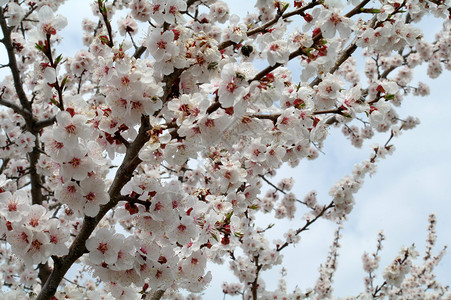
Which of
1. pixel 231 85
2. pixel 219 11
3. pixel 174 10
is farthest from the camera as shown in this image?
pixel 219 11

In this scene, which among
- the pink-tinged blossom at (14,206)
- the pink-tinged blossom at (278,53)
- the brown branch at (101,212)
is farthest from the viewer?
the brown branch at (101,212)

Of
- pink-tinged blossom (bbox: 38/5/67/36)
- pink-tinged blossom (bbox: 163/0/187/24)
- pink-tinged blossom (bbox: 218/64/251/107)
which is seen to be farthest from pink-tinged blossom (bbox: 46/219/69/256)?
pink-tinged blossom (bbox: 163/0/187/24)

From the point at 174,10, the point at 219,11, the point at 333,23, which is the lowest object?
the point at 333,23

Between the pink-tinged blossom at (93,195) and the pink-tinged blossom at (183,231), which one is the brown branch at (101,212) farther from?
the pink-tinged blossom at (183,231)

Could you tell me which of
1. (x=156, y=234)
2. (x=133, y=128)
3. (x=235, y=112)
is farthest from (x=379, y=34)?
(x=156, y=234)

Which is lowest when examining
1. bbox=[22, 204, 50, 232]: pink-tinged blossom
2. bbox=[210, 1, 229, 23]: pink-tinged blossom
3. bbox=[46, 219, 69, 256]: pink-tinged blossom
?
bbox=[46, 219, 69, 256]: pink-tinged blossom

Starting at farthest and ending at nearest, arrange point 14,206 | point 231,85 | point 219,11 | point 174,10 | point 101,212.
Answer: point 219,11 < point 174,10 < point 101,212 < point 14,206 < point 231,85

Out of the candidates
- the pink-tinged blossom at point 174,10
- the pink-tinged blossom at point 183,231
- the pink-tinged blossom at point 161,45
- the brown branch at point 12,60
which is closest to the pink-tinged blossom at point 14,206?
the pink-tinged blossom at point 183,231

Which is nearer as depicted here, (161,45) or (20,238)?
(20,238)

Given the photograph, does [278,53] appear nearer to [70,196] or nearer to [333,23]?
[333,23]

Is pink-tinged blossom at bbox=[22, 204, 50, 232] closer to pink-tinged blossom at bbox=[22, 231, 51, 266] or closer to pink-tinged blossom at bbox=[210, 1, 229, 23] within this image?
pink-tinged blossom at bbox=[22, 231, 51, 266]

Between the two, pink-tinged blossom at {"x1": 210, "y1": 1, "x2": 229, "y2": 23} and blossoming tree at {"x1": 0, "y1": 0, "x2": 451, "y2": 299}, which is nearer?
blossoming tree at {"x1": 0, "y1": 0, "x2": 451, "y2": 299}

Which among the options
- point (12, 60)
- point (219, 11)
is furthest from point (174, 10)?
point (12, 60)

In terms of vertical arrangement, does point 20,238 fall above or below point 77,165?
below
